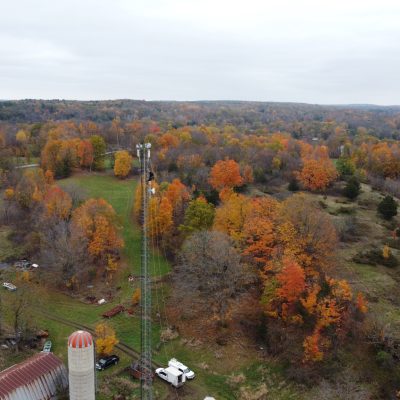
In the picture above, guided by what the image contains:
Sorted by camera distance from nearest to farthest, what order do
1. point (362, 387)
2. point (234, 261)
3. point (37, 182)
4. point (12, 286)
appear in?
1. point (362, 387)
2. point (234, 261)
3. point (12, 286)
4. point (37, 182)

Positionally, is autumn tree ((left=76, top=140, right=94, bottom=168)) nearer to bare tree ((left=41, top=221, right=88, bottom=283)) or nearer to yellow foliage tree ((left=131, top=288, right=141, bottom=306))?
bare tree ((left=41, top=221, right=88, bottom=283))

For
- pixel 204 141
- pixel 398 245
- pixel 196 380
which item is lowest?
pixel 196 380

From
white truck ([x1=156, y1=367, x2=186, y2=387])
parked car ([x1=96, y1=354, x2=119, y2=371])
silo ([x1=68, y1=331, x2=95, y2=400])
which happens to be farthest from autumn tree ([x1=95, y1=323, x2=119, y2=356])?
silo ([x1=68, y1=331, x2=95, y2=400])

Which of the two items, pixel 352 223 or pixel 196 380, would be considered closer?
pixel 196 380

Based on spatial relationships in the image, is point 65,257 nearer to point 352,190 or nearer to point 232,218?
point 232,218

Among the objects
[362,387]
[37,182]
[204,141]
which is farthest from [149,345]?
[204,141]

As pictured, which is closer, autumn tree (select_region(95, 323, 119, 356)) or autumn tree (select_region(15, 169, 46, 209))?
autumn tree (select_region(95, 323, 119, 356))

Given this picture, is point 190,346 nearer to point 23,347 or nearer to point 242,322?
point 242,322
